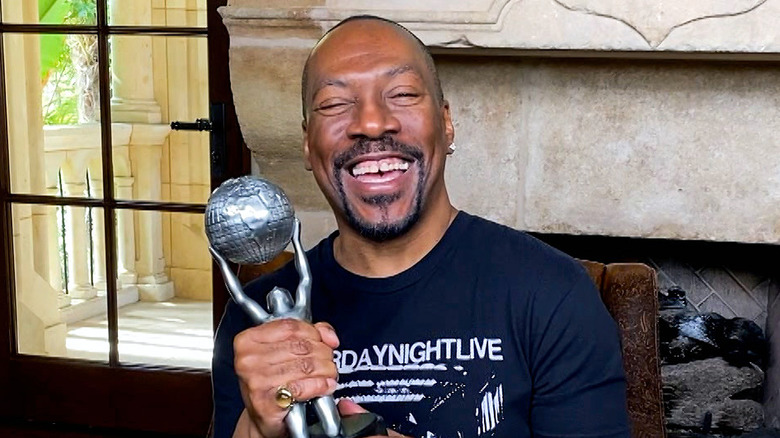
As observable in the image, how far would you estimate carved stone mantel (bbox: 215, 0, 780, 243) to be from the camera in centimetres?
190

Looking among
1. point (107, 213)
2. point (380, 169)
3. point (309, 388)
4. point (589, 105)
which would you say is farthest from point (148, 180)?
point (309, 388)

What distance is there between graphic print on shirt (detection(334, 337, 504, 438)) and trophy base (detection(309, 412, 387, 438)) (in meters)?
0.23

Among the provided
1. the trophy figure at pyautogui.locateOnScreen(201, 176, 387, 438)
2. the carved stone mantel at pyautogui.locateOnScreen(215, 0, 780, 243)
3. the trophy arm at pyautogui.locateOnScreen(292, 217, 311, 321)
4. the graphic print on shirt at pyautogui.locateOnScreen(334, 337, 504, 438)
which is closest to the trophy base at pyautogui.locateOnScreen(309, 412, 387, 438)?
the trophy figure at pyautogui.locateOnScreen(201, 176, 387, 438)

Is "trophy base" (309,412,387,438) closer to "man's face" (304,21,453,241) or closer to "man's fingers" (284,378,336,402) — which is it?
"man's fingers" (284,378,336,402)

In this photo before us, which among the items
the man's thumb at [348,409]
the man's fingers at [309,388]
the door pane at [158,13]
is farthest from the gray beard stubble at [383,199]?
the door pane at [158,13]

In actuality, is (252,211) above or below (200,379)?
above

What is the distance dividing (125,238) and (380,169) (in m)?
1.61

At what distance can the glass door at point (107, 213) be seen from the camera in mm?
2629

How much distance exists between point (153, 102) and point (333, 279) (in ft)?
4.87

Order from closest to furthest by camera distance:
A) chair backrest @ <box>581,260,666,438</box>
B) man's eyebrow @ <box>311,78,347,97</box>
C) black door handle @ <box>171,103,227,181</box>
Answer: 1. man's eyebrow @ <box>311,78,347,97</box>
2. chair backrest @ <box>581,260,666,438</box>
3. black door handle @ <box>171,103,227,181</box>

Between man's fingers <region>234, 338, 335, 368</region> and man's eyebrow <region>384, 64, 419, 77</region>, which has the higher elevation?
man's eyebrow <region>384, 64, 419, 77</region>

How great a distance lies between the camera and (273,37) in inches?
82.7

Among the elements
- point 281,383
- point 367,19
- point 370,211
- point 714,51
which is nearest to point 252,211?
point 281,383

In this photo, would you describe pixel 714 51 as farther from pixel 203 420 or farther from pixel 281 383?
pixel 203 420
